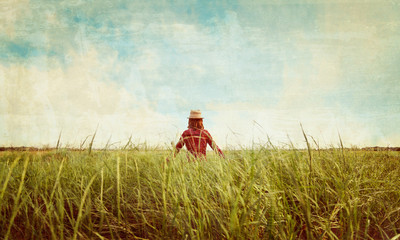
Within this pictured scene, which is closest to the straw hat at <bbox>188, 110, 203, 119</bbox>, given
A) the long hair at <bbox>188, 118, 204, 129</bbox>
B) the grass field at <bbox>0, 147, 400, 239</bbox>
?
the long hair at <bbox>188, 118, 204, 129</bbox>

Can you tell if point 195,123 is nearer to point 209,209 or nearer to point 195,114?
point 195,114

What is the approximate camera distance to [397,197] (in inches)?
80.4

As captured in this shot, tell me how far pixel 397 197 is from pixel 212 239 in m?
2.00

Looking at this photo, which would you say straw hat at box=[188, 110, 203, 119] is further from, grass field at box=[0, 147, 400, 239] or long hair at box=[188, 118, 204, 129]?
grass field at box=[0, 147, 400, 239]

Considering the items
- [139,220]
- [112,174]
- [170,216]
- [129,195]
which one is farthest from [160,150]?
[170,216]

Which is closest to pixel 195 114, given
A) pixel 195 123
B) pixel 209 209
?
pixel 195 123

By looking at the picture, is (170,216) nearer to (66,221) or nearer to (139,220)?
(139,220)

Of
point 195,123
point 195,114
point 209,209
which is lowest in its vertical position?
point 209,209

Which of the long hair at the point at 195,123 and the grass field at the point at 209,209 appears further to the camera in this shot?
the long hair at the point at 195,123

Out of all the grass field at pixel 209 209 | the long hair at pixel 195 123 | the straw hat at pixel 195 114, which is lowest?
the grass field at pixel 209 209

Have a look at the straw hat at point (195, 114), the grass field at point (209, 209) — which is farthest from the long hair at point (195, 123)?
the grass field at point (209, 209)

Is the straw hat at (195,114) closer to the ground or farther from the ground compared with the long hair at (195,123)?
farther from the ground

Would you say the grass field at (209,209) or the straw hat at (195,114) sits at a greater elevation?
the straw hat at (195,114)

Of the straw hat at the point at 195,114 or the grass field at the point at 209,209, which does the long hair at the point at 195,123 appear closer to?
the straw hat at the point at 195,114
